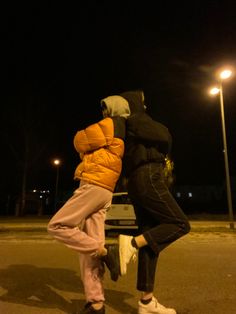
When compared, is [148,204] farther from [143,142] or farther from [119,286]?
[119,286]

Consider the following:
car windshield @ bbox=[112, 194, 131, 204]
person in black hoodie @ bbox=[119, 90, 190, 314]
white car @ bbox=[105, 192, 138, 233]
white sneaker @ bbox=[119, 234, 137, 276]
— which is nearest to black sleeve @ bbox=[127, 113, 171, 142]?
person in black hoodie @ bbox=[119, 90, 190, 314]

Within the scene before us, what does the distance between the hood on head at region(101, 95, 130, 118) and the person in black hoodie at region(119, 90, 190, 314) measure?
0.09 m

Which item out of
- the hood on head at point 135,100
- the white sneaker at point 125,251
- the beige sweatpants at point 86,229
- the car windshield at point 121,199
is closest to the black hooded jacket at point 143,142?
the hood on head at point 135,100

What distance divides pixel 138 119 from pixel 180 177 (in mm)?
54452

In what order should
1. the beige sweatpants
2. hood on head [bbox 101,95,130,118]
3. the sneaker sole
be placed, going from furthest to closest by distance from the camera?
hood on head [bbox 101,95,130,118], the beige sweatpants, the sneaker sole

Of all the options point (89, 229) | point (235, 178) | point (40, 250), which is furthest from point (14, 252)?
point (235, 178)

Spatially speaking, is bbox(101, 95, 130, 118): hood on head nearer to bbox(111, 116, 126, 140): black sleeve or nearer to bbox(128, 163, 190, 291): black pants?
bbox(111, 116, 126, 140): black sleeve

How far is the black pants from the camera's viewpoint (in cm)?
314

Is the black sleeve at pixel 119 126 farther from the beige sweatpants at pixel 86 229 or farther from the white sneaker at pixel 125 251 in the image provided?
the white sneaker at pixel 125 251

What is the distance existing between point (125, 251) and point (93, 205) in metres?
0.49

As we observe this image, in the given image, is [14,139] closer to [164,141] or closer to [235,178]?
[164,141]

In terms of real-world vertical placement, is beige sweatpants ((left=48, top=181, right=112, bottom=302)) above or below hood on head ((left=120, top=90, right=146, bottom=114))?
below

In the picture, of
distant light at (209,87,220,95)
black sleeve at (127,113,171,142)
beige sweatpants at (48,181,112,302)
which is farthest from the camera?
distant light at (209,87,220,95)

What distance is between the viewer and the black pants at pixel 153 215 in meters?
3.14
